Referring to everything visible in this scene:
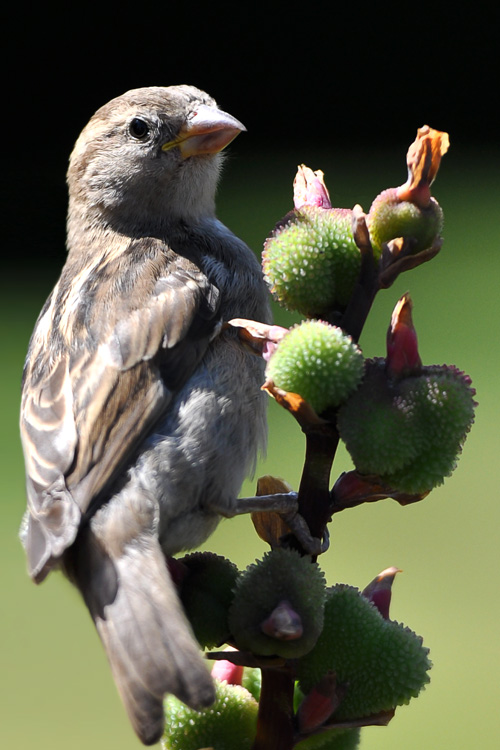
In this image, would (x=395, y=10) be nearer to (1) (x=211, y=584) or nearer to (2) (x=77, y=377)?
(2) (x=77, y=377)

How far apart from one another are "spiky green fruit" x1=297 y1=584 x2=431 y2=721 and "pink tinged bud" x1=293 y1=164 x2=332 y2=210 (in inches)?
12.2

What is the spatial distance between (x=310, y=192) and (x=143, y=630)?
1.28ft

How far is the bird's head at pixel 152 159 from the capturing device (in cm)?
135

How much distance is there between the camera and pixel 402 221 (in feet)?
2.52

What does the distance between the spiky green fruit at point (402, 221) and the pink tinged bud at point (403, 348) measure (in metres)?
0.05

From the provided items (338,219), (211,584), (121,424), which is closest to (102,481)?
(121,424)

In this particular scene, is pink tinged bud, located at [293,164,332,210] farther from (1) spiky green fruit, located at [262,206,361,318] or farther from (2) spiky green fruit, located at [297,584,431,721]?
(2) spiky green fruit, located at [297,584,431,721]

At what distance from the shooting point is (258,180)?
4570 mm

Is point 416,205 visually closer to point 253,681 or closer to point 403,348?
point 403,348

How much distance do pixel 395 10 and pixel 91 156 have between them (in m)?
3.92

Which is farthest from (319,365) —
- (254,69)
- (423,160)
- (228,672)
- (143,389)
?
(254,69)

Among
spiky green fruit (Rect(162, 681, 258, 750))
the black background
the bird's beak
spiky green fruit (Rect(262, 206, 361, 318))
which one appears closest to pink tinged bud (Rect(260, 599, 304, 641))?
spiky green fruit (Rect(162, 681, 258, 750))

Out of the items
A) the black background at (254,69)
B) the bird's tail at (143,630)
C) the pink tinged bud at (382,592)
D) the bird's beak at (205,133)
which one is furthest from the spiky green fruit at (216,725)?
the black background at (254,69)

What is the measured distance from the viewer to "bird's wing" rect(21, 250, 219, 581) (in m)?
1.03
